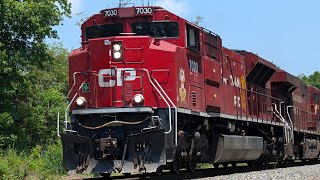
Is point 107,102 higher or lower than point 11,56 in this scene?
lower

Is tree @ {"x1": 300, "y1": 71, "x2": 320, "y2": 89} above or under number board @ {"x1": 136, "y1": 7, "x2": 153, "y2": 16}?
above

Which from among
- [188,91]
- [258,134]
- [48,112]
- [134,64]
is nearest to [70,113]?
[134,64]

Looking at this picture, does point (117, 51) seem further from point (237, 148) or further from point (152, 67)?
point (237, 148)

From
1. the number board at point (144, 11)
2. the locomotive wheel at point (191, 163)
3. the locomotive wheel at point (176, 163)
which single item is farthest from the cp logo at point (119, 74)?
the locomotive wheel at point (191, 163)

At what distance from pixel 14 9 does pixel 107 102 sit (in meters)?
9.93

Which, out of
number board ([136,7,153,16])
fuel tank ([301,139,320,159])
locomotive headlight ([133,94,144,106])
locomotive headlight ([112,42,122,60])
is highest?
number board ([136,7,153,16])

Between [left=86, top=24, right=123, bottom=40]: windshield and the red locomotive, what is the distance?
0.02 meters

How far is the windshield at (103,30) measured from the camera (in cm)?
1171

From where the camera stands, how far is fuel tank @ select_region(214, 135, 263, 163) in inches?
539

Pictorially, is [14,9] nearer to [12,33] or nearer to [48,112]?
[12,33]

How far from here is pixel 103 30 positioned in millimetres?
11930

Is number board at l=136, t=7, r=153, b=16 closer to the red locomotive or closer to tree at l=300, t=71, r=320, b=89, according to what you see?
the red locomotive

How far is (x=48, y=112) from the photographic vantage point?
28266mm

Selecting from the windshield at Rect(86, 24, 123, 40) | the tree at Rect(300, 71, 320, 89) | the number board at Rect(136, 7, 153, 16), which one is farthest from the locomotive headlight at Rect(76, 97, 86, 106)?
the tree at Rect(300, 71, 320, 89)
